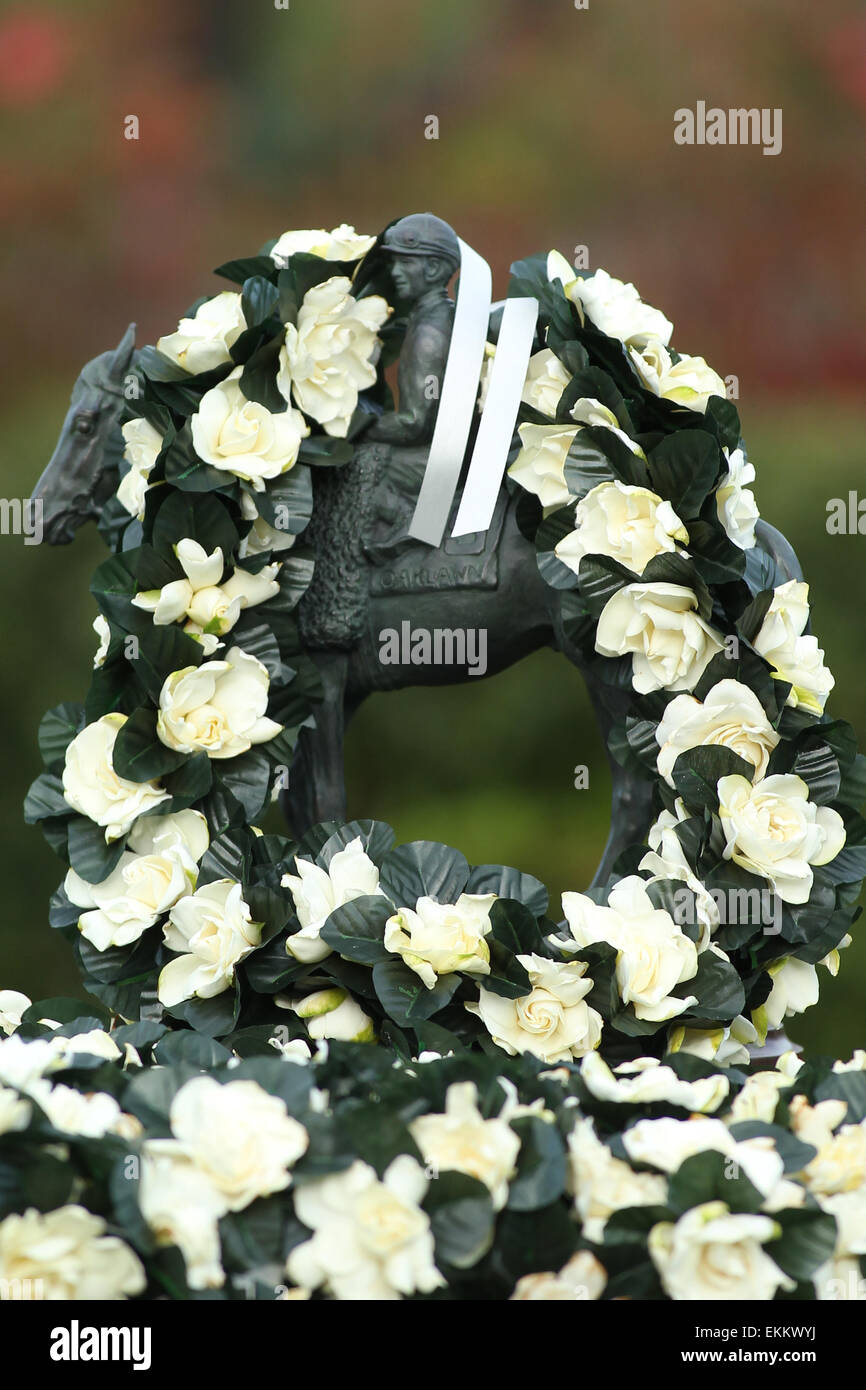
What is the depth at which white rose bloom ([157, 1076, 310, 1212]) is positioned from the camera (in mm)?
733

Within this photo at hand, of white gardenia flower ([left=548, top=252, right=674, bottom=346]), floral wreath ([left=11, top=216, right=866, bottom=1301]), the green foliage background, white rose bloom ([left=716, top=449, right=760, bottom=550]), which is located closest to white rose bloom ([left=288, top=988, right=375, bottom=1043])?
floral wreath ([left=11, top=216, right=866, bottom=1301])

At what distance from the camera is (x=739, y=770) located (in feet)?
3.58

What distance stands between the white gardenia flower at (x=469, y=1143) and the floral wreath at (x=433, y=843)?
0.87 feet

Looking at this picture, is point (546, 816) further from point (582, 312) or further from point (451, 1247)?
point (451, 1247)

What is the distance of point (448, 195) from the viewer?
221cm

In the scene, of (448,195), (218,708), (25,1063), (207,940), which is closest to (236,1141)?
(25,1063)

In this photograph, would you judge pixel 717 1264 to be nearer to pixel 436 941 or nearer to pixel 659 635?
Result: pixel 436 941

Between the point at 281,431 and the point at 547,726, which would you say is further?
the point at 547,726

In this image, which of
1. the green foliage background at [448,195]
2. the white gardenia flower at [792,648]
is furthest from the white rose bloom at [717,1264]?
the green foliage background at [448,195]

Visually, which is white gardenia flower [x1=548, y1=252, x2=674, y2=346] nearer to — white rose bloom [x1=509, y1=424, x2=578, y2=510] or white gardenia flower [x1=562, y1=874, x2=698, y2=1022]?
white rose bloom [x1=509, y1=424, x2=578, y2=510]

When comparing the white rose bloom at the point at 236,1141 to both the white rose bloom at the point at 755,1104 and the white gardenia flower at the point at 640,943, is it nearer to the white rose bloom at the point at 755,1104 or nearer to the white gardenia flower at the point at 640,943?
the white rose bloom at the point at 755,1104

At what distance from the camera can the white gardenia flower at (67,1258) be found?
0.71 metres
